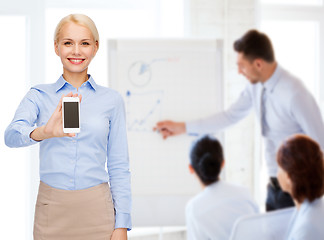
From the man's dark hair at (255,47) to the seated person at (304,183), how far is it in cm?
62

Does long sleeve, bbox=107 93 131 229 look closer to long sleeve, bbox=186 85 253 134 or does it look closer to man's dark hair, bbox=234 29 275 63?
long sleeve, bbox=186 85 253 134

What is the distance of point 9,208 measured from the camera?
2.66 meters

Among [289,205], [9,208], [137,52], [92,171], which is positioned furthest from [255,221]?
[9,208]

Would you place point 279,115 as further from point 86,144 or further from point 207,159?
point 86,144

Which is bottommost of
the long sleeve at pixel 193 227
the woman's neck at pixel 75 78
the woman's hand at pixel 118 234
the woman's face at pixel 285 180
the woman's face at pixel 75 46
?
the long sleeve at pixel 193 227

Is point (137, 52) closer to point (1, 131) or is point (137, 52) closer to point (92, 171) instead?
point (1, 131)

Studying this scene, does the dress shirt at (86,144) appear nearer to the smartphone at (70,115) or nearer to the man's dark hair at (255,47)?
the smartphone at (70,115)

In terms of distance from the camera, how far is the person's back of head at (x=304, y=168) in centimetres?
176

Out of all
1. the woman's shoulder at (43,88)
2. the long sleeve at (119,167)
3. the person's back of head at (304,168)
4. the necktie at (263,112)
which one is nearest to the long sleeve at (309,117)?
the necktie at (263,112)

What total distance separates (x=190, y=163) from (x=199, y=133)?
168 mm

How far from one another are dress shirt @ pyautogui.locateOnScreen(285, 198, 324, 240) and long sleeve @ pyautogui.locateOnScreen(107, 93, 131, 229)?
103cm

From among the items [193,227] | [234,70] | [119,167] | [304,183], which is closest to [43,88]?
[119,167]

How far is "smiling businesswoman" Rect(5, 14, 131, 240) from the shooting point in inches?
34.7

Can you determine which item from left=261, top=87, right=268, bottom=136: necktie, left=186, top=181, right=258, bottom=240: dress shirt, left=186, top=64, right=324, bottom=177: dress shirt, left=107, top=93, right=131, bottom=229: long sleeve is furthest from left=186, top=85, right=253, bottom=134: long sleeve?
left=107, top=93, right=131, bottom=229: long sleeve
